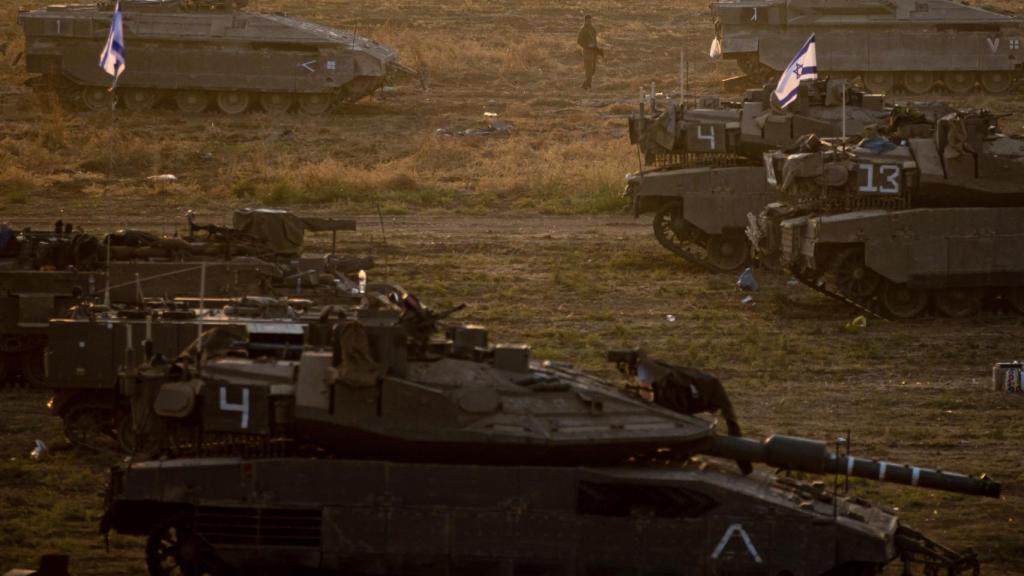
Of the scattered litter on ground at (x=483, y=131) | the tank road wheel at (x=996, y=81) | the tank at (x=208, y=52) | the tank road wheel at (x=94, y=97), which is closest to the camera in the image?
the scattered litter on ground at (x=483, y=131)

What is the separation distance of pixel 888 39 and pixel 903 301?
21.7 meters

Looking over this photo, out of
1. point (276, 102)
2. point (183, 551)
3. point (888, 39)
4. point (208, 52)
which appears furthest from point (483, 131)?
point (183, 551)

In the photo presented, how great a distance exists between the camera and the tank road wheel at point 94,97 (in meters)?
43.5

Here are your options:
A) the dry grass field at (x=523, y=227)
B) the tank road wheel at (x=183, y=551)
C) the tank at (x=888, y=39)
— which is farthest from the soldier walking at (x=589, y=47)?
the tank road wheel at (x=183, y=551)

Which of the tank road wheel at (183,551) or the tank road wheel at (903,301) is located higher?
the tank road wheel at (903,301)

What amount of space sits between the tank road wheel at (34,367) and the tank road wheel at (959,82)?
2979 centimetres

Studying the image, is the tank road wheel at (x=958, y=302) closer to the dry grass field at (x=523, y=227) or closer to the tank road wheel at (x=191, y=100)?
the dry grass field at (x=523, y=227)

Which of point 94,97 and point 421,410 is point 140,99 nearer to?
point 94,97

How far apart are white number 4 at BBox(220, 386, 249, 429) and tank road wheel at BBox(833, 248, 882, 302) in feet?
42.7

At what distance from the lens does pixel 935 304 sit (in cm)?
2444

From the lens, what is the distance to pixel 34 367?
20297 mm

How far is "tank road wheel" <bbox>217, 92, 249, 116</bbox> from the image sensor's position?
42875mm

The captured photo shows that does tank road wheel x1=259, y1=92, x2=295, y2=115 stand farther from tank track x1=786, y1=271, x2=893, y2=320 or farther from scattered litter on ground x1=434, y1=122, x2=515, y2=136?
tank track x1=786, y1=271, x2=893, y2=320

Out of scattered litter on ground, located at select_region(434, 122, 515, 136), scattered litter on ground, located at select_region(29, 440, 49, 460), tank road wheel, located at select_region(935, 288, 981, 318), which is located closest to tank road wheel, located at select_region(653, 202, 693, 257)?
tank road wheel, located at select_region(935, 288, 981, 318)
